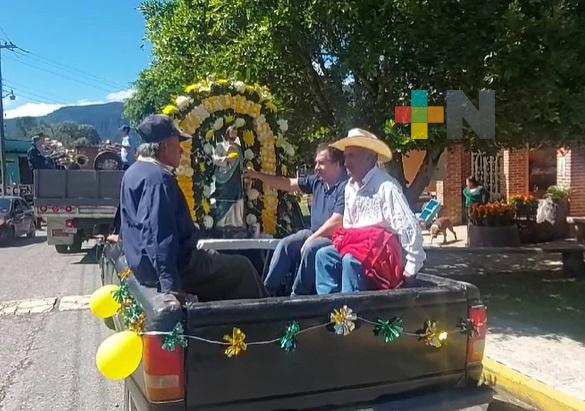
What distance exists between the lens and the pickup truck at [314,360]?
2812 millimetres

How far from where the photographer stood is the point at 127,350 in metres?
2.83

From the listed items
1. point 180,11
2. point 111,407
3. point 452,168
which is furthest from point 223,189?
point 452,168

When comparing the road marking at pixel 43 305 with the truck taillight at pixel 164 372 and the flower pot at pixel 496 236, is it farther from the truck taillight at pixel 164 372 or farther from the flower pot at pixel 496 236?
the flower pot at pixel 496 236

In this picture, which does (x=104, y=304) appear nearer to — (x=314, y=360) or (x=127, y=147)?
(x=314, y=360)

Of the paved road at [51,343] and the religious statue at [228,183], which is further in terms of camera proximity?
the religious statue at [228,183]

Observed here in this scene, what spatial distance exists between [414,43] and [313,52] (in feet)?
4.51

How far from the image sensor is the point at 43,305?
28.7ft

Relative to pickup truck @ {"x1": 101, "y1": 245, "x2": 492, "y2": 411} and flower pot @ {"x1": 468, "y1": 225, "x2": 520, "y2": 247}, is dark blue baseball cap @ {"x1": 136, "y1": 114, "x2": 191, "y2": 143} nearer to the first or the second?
pickup truck @ {"x1": 101, "y1": 245, "x2": 492, "y2": 411}

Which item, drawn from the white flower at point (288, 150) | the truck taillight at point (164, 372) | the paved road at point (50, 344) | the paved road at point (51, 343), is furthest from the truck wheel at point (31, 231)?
the truck taillight at point (164, 372)

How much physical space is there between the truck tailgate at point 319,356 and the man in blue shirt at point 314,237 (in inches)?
46.2

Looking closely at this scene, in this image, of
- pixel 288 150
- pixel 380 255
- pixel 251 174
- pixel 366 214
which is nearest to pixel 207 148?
pixel 251 174

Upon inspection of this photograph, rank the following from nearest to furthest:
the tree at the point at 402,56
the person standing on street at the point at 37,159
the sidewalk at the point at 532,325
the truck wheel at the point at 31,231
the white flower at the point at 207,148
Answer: the sidewalk at the point at 532,325, the white flower at the point at 207,148, the tree at the point at 402,56, the person standing on street at the point at 37,159, the truck wheel at the point at 31,231

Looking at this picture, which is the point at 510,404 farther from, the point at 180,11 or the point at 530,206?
the point at 530,206

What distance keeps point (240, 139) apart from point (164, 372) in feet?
11.9
